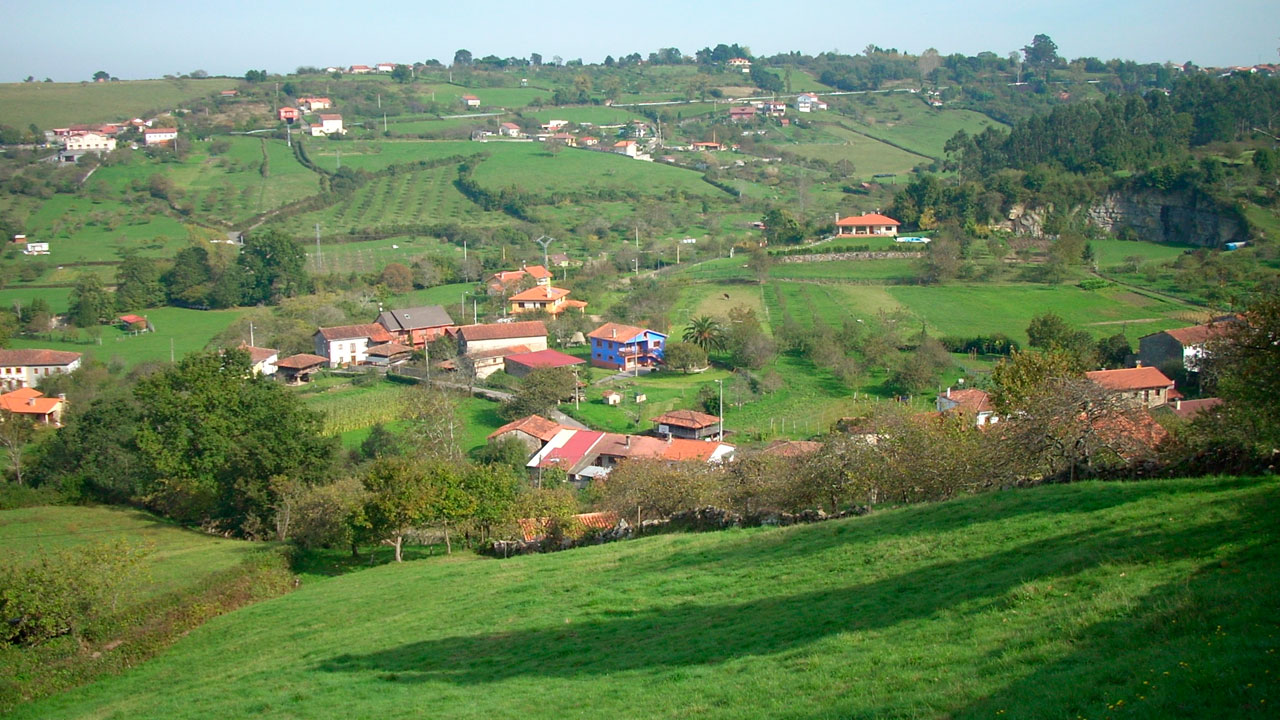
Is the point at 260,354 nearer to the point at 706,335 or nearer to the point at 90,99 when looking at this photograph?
the point at 706,335

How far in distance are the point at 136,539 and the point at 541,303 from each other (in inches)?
1663

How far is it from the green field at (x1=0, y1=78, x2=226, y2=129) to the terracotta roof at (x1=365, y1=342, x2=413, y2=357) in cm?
9140

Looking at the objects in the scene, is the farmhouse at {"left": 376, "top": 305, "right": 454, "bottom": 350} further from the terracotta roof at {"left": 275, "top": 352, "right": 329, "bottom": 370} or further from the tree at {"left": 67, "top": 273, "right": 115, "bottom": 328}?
the tree at {"left": 67, "top": 273, "right": 115, "bottom": 328}

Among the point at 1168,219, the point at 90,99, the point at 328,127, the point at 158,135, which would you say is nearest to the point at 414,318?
the point at 1168,219

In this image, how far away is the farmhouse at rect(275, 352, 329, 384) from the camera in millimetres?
55656

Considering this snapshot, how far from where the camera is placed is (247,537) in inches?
1192

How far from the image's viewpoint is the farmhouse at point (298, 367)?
55.7 meters

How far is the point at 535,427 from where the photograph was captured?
41.8 m

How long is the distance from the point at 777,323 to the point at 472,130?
8913 centimetres

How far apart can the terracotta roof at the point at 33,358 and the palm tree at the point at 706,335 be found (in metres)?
35.4

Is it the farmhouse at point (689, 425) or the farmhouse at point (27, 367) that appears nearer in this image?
the farmhouse at point (689, 425)

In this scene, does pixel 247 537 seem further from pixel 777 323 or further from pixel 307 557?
pixel 777 323

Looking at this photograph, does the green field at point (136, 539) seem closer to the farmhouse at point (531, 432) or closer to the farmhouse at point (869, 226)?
the farmhouse at point (531, 432)

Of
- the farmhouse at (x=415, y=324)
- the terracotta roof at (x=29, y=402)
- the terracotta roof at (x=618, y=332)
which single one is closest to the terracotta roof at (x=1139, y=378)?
the terracotta roof at (x=618, y=332)
